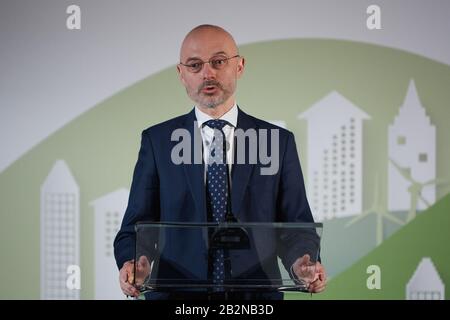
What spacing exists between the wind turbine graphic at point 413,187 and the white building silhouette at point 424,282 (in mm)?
258

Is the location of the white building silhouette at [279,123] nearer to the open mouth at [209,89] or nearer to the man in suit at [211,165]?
the man in suit at [211,165]

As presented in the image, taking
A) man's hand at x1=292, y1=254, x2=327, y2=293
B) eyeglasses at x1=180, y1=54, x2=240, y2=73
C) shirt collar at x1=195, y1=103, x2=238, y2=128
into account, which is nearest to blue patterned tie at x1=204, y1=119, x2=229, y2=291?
shirt collar at x1=195, y1=103, x2=238, y2=128

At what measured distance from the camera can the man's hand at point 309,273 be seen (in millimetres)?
Result: 3098

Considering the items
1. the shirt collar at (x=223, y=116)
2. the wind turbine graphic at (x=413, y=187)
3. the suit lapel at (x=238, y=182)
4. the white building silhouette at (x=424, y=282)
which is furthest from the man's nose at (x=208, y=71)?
the white building silhouette at (x=424, y=282)

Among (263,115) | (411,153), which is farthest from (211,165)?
(411,153)

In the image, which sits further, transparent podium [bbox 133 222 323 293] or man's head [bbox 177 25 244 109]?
man's head [bbox 177 25 244 109]

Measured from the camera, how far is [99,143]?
14.7ft

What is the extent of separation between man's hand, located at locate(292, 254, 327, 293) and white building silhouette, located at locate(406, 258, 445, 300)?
1.43m

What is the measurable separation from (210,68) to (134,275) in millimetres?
1340

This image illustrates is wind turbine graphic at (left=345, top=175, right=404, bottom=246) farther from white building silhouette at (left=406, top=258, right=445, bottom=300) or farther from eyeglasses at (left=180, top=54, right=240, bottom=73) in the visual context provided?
eyeglasses at (left=180, top=54, right=240, bottom=73)

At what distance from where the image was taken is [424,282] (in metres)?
4.41

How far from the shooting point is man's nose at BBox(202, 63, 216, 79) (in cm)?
403

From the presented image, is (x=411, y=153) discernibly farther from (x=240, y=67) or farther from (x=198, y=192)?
(x=198, y=192)
